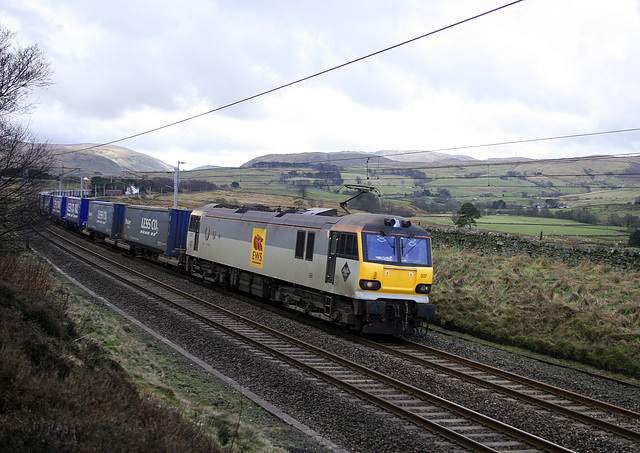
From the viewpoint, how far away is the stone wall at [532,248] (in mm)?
18500

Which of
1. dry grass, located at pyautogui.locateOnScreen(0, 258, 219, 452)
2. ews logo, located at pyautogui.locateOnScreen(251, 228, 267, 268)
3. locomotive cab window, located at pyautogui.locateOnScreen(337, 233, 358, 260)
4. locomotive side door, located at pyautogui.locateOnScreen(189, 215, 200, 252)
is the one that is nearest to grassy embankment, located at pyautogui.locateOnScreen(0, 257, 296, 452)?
dry grass, located at pyautogui.locateOnScreen(0, 258, 219, 452)

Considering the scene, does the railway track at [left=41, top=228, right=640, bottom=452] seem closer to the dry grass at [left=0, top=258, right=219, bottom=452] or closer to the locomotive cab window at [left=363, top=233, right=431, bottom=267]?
the locomotive cab window at [left=363, top=233, right=431, bottom=267]

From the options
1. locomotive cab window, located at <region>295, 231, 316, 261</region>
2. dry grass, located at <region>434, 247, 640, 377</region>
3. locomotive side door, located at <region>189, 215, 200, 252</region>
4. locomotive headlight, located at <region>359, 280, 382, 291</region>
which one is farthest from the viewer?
locomotive side door, located at <region>189, 215, 200, 252</region>

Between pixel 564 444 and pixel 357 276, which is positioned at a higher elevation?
pixel 357 276

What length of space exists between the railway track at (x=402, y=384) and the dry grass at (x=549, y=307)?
3.80 meters

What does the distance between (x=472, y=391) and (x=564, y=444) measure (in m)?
2.34

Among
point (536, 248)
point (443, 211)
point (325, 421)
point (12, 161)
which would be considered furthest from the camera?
point (443, 211)

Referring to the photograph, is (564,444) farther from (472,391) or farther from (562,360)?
(562,360)

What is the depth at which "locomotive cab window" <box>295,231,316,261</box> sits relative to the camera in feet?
49.5

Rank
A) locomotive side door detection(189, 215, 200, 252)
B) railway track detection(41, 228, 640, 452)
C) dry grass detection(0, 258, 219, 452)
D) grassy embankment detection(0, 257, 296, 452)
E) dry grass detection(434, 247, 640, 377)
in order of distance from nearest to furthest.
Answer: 1. dry grass detection(0, 258, 219, 452)
2. grassy embankment detection(0, 257, 296, 452)
3. railway track detection(41, 228, 640, 452)
4. dry grass detection(434, 247, 640, 377)
5. locomotive side door detection(189, 215, 200, 252)

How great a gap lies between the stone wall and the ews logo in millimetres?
11627

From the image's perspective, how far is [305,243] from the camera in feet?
50.5

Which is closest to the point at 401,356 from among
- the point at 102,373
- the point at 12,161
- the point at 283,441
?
the point at 283,441

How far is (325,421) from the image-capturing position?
822 centimetres
